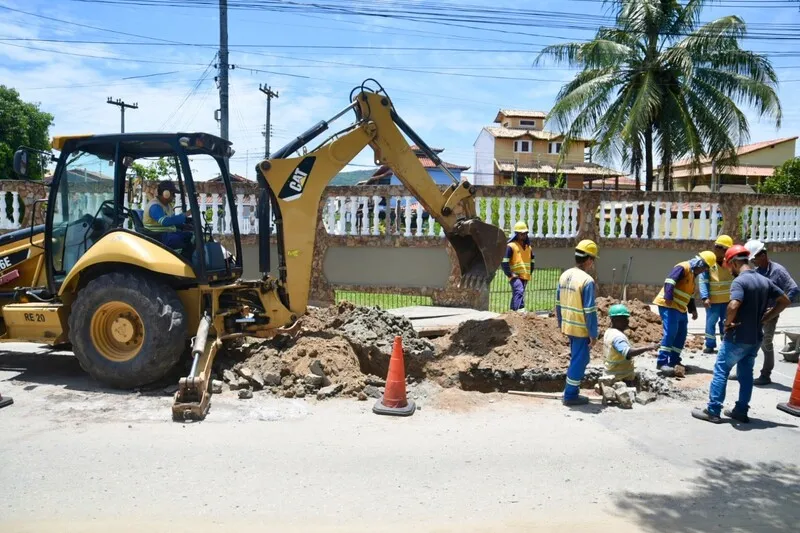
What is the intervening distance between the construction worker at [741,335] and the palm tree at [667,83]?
504 inches

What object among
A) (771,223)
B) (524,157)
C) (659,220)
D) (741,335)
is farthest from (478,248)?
(524,157)

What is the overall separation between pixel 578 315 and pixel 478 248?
186 cm

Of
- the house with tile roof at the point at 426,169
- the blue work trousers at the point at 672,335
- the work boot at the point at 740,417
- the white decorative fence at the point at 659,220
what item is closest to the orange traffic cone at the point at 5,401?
the house with tile roof at the point at 426,169

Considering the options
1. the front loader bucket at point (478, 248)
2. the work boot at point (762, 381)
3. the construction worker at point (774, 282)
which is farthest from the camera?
the front loader bucket at point (478, 248)

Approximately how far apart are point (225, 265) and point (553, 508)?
455 centimetres

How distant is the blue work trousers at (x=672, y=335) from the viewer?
7859mm

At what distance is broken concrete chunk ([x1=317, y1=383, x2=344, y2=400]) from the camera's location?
6.54 metres

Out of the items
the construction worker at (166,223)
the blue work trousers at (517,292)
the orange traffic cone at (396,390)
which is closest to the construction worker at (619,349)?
the orange traffic cone at (396,390)

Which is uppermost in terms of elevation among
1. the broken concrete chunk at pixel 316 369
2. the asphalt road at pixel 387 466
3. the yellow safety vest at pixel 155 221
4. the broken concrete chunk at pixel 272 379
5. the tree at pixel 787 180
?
the tree at pixel 787 180

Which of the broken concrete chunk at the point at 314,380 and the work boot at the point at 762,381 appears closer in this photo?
the broken concrete chunk at the point at 314,380

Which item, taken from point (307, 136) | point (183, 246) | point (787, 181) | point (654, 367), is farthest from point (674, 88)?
point (183, 246)

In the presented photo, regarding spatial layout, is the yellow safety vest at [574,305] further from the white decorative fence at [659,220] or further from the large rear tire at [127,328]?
the white decorative fence at [659,220]

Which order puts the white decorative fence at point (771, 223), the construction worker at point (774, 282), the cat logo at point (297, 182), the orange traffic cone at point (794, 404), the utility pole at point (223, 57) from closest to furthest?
the orange traffic cone at point (794, 404)
the cat logo at point (297, 182)
the construction worker at point (774, 282)
the white decorative fence at point (771, 223)
the utility pole at point (223, 57)

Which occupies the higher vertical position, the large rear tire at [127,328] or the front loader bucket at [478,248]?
the front loader bucket at [478,248]
